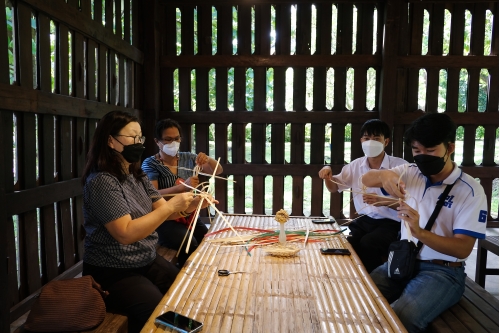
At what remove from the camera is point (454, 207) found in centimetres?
210

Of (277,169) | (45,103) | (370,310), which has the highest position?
→ (45,103)

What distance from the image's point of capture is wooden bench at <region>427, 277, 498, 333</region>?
6.10 ft

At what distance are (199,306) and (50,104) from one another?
197 cm

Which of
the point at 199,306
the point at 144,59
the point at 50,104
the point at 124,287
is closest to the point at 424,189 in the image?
the point at 199,306

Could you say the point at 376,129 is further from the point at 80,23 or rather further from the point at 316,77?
the point at 80,23

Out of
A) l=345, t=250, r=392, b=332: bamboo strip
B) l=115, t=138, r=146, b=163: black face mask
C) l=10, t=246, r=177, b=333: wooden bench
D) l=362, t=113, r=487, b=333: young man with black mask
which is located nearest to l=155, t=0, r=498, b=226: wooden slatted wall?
l=10, t=246, r=177, b=333: wooden bench

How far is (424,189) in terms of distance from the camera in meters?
2.26

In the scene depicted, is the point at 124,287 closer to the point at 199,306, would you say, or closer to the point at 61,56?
the point at 199,306

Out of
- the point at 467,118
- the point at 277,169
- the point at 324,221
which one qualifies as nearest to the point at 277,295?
the point at 324,221

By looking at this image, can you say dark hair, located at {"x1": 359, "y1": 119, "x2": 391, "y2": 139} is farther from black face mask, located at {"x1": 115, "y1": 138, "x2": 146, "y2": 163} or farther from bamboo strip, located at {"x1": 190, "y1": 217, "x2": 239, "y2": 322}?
black face mask, located at {"x1": 115, "y1": 138, "x2": 146, "y2": 163}

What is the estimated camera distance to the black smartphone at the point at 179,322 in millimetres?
1277

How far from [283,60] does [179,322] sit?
151 inches

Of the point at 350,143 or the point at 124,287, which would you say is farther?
the point at 350,143

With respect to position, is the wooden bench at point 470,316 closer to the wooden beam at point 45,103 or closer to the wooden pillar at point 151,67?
the wooden beam at point 45,103
